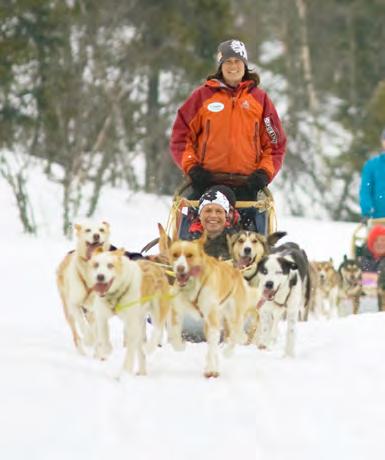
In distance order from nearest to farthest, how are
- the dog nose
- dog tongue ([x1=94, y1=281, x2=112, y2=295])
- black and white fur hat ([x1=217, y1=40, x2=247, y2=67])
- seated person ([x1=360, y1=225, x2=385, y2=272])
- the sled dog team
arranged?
dog tongue ([x1=94, y1=281, x2=112, y2=295]) → the sled dog team → the dog nose → black and white fur hat ([x1=217, y1=40, x2=247, y2=67]) → seated person ([x1=360, y1=225, x2=385, y2=272])

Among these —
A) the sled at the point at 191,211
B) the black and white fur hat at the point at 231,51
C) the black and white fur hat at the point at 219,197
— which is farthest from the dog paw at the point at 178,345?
the black and white fur hat at the point at 231,51

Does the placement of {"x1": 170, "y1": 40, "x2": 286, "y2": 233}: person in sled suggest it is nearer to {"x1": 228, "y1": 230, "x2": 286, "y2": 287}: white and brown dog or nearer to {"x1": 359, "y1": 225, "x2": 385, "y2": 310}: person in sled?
{"x1": 228, "y1": 230, "x2": 286, "y2": 287}: white and brown dog

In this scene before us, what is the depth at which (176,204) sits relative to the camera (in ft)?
23.8

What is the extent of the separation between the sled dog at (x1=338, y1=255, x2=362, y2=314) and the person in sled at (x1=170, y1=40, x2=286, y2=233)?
9.76ft

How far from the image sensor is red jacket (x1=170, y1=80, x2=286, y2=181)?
287 inches

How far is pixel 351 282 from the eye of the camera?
403 inches

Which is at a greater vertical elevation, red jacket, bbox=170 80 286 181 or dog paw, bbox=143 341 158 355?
red jacket, bbox=170 80 286 181

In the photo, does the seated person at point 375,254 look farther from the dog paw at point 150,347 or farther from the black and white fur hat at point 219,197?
the dog paw at point 150,347

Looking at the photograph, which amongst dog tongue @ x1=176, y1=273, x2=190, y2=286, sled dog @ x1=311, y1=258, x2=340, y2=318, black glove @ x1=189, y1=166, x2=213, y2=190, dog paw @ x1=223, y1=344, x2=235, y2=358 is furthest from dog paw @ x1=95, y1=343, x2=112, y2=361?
Answer: sled dog @ x1=311, y1=258, x2=340, y2=318

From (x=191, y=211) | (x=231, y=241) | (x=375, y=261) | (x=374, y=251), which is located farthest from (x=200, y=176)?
(x=375, y=261)

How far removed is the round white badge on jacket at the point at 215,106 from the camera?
287 inches

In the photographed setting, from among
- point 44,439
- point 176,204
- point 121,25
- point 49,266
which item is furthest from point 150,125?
point 44,439

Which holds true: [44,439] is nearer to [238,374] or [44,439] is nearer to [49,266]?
[238,374]

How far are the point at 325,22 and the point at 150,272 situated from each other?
24191mm
